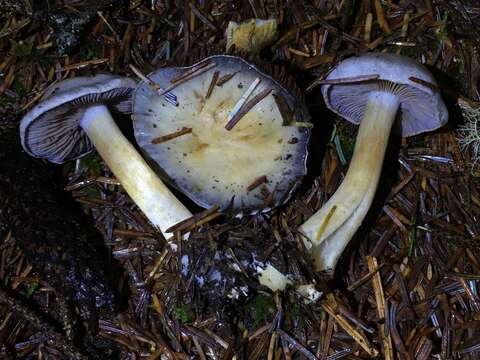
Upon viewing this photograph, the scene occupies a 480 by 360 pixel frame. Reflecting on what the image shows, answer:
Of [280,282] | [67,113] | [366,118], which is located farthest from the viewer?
[366,118]

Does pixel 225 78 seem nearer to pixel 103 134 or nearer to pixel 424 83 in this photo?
pixel 103 134

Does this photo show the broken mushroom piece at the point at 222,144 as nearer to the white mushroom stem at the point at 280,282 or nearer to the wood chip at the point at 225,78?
the wood chip at the point at 225,78

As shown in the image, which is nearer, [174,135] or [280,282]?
[280,282]

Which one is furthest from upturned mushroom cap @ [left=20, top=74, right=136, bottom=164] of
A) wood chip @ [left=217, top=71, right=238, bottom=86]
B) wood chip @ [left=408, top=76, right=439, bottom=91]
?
wood chip @ [left=408, top=76, right=439, bottom=91]

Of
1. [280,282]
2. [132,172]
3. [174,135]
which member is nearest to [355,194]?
[280,282]

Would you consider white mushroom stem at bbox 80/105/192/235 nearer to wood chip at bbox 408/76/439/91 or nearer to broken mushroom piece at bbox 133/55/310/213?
broken mushroom piece at bbox 133/55/310/213

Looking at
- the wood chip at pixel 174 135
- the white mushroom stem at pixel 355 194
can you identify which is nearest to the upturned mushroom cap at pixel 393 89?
the white mushroom stem at pixel 355 194
